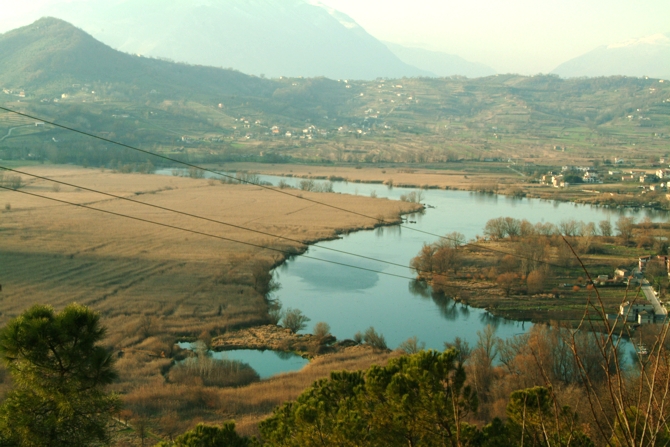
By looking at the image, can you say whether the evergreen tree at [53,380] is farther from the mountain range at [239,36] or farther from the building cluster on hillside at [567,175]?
the mountain range at [239,36]

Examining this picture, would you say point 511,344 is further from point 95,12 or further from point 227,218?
point 95,12

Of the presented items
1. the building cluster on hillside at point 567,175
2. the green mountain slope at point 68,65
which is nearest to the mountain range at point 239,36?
the green mountain slope at point 68,65

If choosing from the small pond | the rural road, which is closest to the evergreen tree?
the small pond

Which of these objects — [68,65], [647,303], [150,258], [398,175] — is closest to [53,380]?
[647,303]

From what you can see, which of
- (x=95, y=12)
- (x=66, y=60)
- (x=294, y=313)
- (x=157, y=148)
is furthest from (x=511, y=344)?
(x=95, y=12)

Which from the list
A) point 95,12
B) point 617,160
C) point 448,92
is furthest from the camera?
point 95,12
